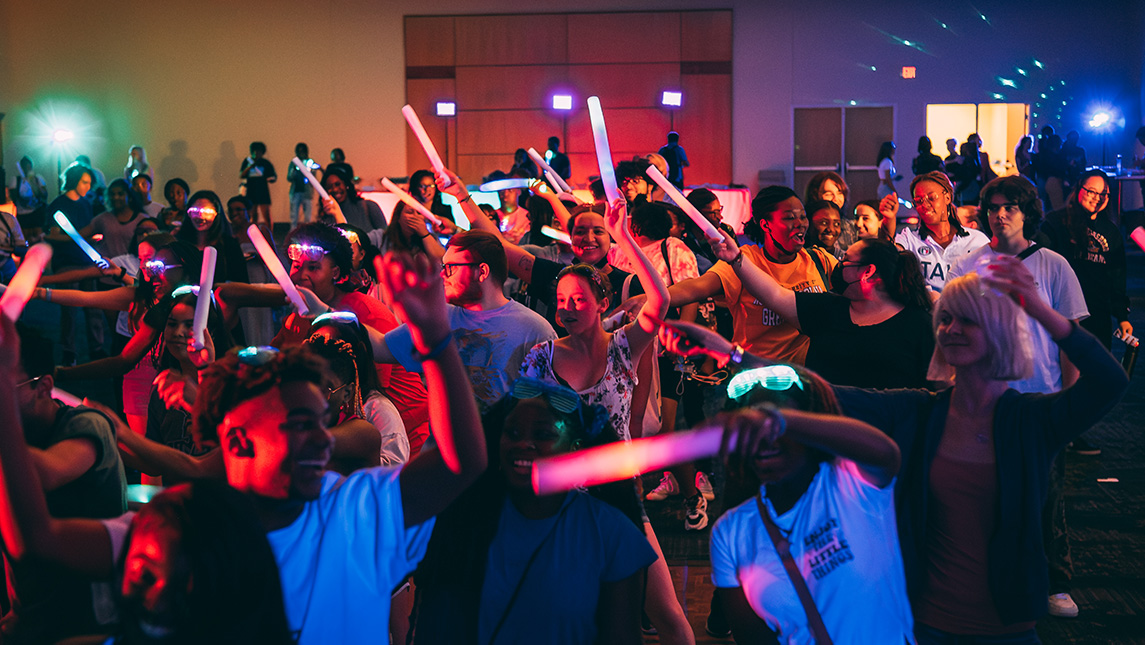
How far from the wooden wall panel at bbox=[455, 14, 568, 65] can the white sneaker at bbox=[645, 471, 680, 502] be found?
570 inches

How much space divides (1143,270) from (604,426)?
14248mm

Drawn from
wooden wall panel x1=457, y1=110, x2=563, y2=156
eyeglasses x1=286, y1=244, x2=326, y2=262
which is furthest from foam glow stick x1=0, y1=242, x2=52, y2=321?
wooden wall panel x1=457, y1=110, x2=563, y2=156

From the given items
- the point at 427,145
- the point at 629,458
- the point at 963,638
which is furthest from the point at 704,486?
the point at 629,458

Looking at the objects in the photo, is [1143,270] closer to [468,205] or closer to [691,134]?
[691,134]

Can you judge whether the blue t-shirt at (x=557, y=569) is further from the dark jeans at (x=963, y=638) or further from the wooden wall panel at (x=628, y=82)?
the wooden wall panel at (x=628, y=82)

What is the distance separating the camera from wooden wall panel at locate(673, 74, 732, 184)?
18.9m

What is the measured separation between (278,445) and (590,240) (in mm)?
3121

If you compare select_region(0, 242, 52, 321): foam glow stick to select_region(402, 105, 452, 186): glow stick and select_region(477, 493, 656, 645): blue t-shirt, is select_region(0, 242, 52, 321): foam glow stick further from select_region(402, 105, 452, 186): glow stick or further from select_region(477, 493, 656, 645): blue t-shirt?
select_region(402, 105, 452, 186): glow stick

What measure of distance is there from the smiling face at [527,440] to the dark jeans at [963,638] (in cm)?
99

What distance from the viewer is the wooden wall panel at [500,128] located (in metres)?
19.2

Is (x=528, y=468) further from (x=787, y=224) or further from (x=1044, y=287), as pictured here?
(x=1044, y=287)

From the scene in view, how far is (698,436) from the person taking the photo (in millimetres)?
1676

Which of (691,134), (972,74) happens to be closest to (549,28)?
(691,134)

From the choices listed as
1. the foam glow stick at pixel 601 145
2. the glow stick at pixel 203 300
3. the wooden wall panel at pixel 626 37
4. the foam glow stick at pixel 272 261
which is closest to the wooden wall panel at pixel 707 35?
the wooden wall panel at pixel 626 37
